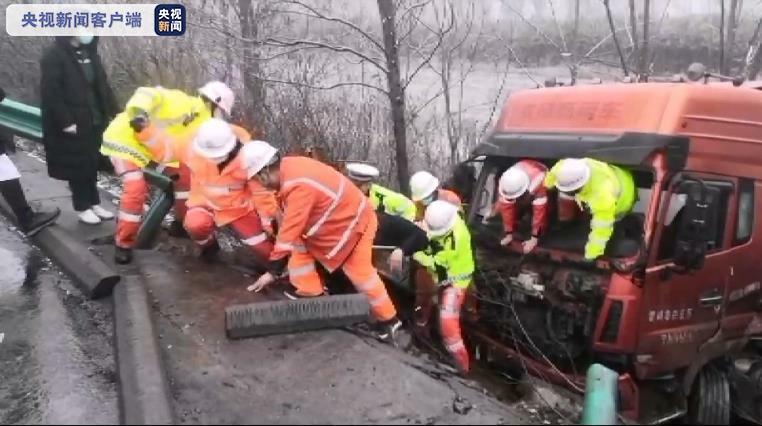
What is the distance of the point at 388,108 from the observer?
1005 cm

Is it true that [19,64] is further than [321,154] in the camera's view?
Yes

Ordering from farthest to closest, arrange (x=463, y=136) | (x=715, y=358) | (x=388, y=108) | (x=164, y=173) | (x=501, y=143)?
(x=463, y=136) → (x=388, y=108) → (x=164, y=173) → (x=501, y=143) → (x=715, y=358)

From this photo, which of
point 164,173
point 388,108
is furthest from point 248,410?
point 388,108

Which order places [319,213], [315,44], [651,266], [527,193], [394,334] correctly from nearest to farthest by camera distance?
[651,266], [319,213], [394,334], [527,193], [315,44]

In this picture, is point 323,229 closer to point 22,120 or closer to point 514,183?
point 514,183

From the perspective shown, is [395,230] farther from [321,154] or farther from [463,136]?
[463,136]

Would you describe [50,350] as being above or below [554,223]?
below

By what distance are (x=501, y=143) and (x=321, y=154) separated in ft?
10.6

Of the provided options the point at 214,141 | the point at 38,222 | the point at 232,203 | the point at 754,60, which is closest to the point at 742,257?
the point at 232,203

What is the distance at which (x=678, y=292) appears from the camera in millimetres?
4383

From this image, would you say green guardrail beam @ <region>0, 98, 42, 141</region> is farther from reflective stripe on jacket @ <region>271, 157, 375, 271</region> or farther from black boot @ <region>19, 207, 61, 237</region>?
reflective stripe on jacket @ <region>271, 157, 375, 271</region>

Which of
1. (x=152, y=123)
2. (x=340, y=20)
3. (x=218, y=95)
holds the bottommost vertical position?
(x=152, y=123)

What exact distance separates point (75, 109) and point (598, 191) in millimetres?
4148

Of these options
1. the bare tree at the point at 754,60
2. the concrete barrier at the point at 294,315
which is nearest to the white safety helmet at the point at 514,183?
the concrete barrier at the point at 294,315
